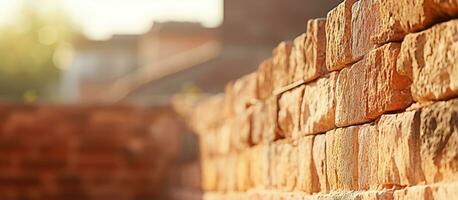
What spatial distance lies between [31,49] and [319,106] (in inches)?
1550

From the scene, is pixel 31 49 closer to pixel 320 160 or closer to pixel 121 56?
pixel 121 56

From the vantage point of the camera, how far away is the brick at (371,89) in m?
3.54

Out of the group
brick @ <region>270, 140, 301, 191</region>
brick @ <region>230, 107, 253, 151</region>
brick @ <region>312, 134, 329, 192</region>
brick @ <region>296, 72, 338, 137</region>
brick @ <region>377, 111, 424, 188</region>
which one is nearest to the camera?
brick @ <region>377, 111, 424, 188</region>

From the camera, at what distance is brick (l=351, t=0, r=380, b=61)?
12.2 ft

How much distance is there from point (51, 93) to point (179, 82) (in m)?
17.8

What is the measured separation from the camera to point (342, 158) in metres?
4.23

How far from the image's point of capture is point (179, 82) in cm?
2412

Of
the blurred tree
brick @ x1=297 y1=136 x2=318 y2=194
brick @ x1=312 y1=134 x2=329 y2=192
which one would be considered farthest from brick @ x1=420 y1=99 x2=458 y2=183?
the blurred tree

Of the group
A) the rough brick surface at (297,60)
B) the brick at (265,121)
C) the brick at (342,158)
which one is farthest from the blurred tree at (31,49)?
the brick at (342,158)

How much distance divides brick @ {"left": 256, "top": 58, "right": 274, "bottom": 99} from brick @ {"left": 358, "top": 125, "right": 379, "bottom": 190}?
1910 mm

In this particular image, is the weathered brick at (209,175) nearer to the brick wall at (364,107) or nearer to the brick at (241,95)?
the brick at (241,95)

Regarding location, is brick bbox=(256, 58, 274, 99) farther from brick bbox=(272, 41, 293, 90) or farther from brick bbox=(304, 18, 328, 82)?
brick bbox=(304, 18, 328, 82)

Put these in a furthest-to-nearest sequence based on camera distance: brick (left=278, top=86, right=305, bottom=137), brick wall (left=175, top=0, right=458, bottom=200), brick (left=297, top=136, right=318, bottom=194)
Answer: brick (left=278, top=86, right=305, bottom=137) < brick (left=297, top=136, right=318, bottom=194) < brick wall (left=175, top=0, right=458, bottom=200)

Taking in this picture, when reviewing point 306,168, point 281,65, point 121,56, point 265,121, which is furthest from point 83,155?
point 121,56
